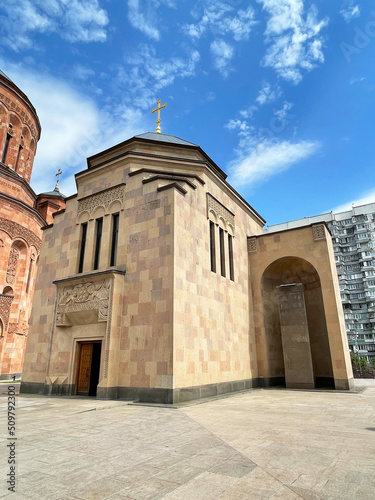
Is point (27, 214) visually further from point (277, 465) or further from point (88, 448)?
point (277, 465)

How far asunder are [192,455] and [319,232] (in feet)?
48.4

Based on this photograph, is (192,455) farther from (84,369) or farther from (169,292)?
(84,369)

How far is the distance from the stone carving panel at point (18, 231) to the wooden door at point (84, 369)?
52.1 ft

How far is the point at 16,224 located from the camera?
83.5ft

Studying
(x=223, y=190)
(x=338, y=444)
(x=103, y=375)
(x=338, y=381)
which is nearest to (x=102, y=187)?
(x=223, y=190)

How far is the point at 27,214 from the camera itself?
26609 mm

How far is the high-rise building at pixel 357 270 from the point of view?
56.4 m

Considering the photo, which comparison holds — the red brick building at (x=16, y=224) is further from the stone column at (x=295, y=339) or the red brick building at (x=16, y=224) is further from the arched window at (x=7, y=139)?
the stone column at (x=295, y=339)

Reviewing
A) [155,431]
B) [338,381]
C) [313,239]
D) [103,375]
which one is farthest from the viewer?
[313,239]

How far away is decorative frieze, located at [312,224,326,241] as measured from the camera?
672 inches

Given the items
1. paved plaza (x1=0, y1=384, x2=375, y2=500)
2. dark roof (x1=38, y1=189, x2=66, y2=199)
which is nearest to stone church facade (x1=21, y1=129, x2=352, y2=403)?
paved plaza (x1=0, y1=384, x2=375, y2=500)

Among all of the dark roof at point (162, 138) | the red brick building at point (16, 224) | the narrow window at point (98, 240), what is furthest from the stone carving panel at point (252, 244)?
the red brick building at point (16, 224)

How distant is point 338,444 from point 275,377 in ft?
41.8

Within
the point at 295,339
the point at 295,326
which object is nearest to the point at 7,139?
the point at 295,326
